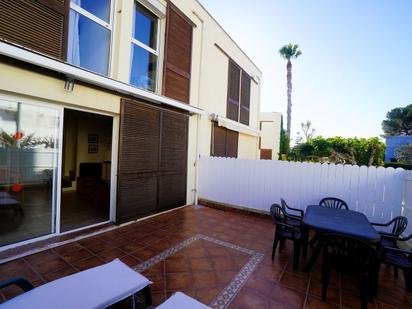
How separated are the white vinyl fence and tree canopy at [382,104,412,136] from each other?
3777 cm

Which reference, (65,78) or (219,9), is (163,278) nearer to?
(65,78)

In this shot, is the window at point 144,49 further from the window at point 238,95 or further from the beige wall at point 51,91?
the window at point 238,95

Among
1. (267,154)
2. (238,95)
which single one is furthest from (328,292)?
(267,154)

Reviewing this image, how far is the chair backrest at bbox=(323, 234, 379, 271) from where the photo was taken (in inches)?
112

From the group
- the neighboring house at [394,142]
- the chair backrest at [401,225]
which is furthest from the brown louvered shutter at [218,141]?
the neighboring house at [394,142]

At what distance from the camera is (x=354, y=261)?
9.75 ft

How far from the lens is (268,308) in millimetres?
2746

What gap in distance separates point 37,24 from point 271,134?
72.7ft

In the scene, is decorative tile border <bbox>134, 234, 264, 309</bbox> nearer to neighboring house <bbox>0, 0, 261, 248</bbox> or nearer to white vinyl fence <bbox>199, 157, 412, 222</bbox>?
neighboring house <bbox>0, 0, 261, 248</bbox>

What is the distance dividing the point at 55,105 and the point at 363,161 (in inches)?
715

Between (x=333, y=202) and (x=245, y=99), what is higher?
(x=245, y=99)

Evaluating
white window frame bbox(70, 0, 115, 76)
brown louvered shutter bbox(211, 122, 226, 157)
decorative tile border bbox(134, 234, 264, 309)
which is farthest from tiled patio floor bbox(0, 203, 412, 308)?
brown louvered shutter bbox(211, 122, 226, 157)

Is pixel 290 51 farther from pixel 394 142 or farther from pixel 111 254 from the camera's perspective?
pixel 111 254

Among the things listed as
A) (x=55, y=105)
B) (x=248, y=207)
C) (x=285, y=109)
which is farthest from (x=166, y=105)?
(x=285, y=109)
